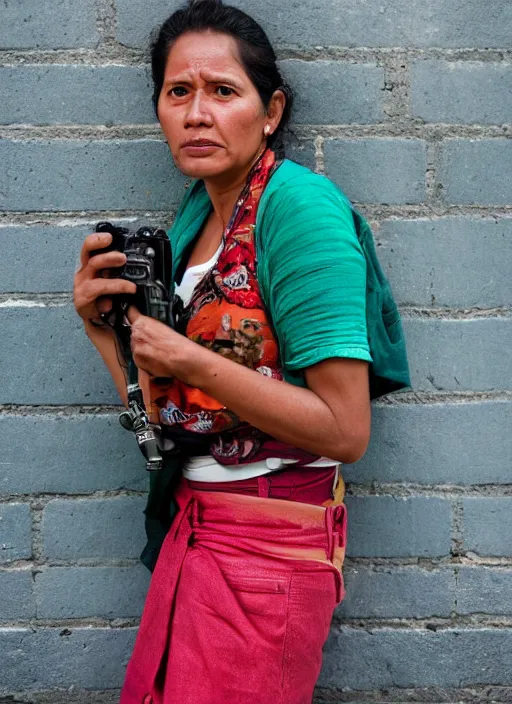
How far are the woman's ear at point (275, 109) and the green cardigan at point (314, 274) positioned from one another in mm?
170

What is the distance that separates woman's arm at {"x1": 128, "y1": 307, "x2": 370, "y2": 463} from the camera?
1.50m

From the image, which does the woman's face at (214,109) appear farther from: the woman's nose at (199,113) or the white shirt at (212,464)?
the white shirt at (212,464)

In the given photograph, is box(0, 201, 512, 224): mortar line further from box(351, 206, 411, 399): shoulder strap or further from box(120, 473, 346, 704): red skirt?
box(120, 473, 346, 704): red skirt

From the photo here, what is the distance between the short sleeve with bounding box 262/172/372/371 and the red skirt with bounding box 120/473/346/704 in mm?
348

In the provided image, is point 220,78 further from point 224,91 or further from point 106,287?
point 106,287

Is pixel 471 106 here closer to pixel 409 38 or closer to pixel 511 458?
pixel 409 38

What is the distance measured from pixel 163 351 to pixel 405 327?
31.7 inches

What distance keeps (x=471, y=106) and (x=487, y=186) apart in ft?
0.66

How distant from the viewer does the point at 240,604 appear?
1.58 metres

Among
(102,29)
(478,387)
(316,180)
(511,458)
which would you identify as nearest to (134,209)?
(102,29)

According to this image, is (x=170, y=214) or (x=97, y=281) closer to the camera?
(x=97, y=281)

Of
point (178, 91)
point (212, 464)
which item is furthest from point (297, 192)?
point (212, 464)

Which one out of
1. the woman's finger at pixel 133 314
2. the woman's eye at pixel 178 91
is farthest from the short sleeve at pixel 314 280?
the woman's eye at pixel 178 91

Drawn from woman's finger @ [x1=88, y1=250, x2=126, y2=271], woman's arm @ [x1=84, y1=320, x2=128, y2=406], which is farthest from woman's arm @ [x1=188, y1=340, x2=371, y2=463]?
woman's arm @ [x1=84, y1=320, x2=128, y2=406]
